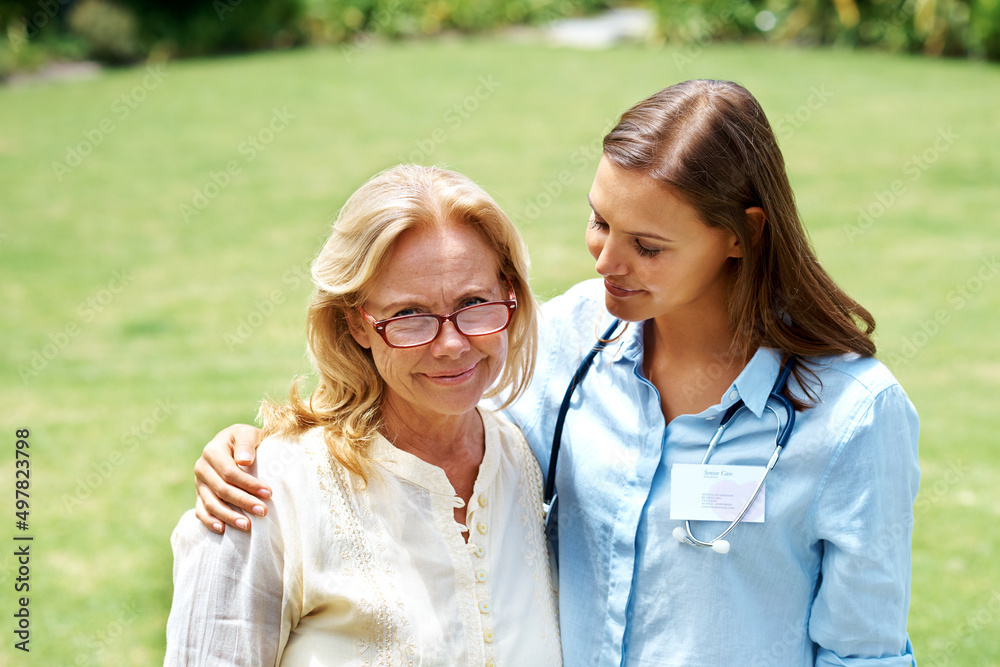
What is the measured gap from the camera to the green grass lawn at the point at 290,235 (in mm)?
5438

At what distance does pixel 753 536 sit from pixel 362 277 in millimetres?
1046

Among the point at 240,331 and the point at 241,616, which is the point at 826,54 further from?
the point at 241,616

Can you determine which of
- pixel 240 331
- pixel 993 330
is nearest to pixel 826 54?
pixel 993 330

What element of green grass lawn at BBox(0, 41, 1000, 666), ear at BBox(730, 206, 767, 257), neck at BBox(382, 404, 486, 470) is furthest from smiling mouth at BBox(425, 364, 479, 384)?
green grass lawn at BBox(0, 41, 1000, 666)

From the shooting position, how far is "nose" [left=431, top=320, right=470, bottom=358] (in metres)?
2.03

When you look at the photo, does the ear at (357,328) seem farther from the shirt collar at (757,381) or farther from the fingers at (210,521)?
the shirt collar at (757,381)

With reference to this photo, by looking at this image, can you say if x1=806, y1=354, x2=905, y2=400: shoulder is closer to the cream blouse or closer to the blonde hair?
the blonde hair

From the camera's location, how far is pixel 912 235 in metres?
10.2

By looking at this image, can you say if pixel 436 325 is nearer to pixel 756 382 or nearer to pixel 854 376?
pixel 756 382

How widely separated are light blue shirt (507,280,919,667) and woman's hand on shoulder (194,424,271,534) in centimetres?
81

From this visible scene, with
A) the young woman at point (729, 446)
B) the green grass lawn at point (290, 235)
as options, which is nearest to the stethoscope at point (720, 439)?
the young woman at point (729, 446)

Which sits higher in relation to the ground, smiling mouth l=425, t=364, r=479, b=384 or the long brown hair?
the long brown hair

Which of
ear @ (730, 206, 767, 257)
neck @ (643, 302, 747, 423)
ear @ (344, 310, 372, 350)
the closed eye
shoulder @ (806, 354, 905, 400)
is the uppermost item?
ear @ (730, 206, 767, 257)

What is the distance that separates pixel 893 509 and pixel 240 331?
281 inches
